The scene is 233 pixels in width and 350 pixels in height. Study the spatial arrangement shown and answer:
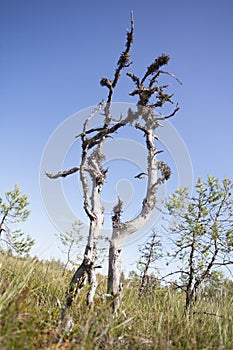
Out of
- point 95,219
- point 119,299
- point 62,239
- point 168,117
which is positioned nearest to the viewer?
point 119,299

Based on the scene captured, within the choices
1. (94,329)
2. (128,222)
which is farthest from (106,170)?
(94,329)

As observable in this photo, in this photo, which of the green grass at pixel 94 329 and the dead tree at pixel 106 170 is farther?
the dead tree at pixel 106 170

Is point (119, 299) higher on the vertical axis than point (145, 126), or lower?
lower

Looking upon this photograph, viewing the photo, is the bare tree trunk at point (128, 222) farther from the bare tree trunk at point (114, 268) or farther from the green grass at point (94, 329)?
the green grass at point (94, 329)

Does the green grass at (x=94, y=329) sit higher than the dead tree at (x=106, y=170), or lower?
lower

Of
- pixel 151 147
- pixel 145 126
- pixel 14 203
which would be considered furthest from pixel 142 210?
pixel 14 203

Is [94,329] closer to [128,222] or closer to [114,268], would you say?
[114,268]

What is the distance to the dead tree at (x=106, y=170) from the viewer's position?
4.08 meters

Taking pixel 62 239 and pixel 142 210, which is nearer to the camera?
pixel 142 210

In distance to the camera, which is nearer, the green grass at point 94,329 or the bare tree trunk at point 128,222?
the green grass at point 94,329

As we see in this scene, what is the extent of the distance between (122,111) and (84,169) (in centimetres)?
133

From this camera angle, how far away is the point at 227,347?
2.82 meters

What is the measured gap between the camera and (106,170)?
4.93 meters

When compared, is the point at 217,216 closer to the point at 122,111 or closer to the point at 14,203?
the point at 122,111
